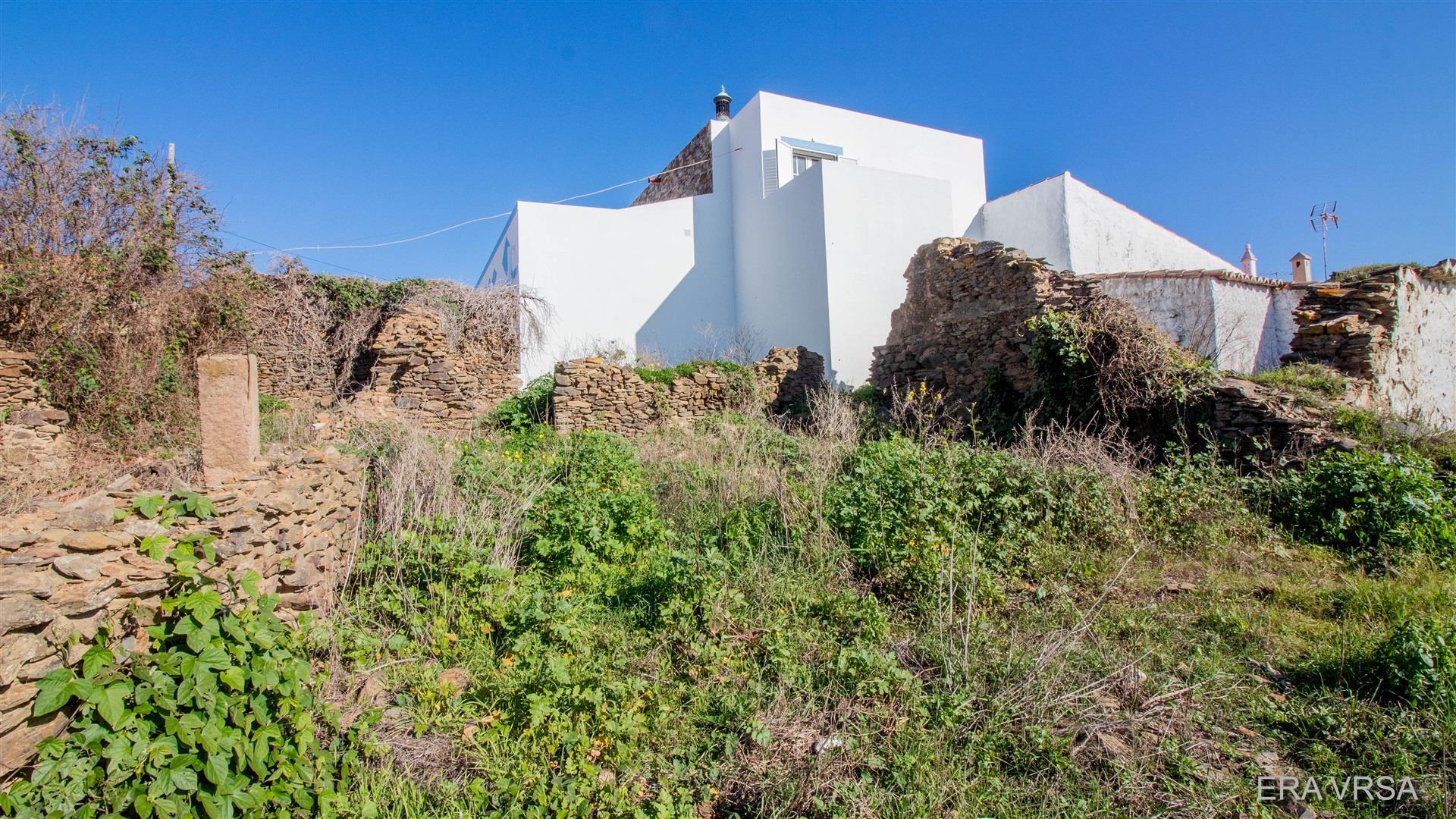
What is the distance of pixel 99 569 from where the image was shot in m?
2.64

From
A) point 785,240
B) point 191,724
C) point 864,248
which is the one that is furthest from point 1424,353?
point 191,724

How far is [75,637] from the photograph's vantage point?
2.51 m

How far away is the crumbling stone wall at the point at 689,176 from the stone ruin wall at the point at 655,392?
7279 mm

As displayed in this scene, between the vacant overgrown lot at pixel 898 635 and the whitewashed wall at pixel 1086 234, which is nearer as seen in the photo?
the vacant overgrown lot at pixel 898 635

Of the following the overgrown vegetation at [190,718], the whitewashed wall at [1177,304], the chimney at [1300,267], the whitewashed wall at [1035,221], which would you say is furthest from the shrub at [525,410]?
the chimney at [1300,267]

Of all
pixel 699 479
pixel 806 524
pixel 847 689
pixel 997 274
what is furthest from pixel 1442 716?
pixel 997 274

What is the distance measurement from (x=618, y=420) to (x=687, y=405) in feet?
4.70

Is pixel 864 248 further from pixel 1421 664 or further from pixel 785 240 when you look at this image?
pixel 1421 664

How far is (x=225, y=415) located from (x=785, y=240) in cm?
1285

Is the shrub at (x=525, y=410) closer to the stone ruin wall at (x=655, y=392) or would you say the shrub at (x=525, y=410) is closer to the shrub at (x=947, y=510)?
the stone ruin wall at (x=655, y=392)

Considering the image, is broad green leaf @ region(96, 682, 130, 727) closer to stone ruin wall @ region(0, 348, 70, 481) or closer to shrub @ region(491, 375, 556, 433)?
stone ruin wall @ region(0, 348, 70, 481)

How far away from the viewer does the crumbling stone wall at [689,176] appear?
18281mm

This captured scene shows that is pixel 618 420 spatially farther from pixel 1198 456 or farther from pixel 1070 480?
pixel 1198 456

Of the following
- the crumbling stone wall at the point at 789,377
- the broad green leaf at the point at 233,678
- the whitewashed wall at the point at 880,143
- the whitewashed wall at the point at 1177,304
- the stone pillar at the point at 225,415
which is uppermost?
the whitewashed wall at the point at 880,143
